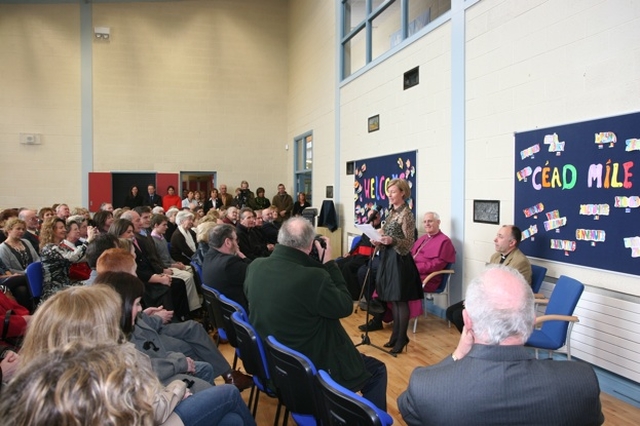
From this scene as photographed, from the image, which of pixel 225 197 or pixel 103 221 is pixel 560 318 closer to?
pixel 103 221

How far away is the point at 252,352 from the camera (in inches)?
91.7

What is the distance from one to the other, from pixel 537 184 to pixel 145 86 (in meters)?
9.40

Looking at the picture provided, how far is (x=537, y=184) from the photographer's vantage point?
3.77m

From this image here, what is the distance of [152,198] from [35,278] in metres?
6.83

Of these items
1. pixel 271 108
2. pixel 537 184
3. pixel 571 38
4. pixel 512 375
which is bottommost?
pixel 512 375

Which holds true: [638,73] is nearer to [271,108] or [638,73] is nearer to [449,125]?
[449,125]

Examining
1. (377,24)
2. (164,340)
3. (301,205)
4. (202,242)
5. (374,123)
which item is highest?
(377,24)

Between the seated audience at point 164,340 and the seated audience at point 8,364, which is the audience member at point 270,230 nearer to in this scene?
the seated audience at point 164,340

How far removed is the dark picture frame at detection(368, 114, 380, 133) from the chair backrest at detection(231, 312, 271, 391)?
4.71 meters

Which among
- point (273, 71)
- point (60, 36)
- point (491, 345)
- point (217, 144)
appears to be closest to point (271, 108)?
point (273, 71)

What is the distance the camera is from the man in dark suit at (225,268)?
11.4ft

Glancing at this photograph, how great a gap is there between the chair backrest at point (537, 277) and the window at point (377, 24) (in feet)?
10.3

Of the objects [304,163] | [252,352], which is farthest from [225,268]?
[304,163]

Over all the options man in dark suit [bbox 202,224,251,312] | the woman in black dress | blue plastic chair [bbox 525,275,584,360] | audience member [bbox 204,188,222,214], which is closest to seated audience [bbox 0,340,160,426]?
man in dark suit [bbox 202,224,251,312]
